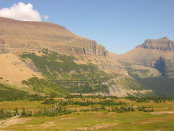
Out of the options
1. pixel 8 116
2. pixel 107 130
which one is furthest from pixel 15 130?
pixel 8 116

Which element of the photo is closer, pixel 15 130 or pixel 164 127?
pixel 164 127

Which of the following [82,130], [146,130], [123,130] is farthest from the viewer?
[82,130]

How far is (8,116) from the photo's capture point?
18700 centimetres

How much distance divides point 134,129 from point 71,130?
26154 mm

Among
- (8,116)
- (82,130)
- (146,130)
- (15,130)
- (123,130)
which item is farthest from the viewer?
(8,116)

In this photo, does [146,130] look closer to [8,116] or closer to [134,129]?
[134,129]

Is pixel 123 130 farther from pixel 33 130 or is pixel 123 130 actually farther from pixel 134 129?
pixel 33 130

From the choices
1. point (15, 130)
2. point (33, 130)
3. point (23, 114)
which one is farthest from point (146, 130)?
point (23, 114)

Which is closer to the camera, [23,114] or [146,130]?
[146,130]

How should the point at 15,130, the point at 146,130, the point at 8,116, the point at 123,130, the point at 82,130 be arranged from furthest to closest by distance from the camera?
the point at 8,116 → the point at 15,130 → the point at 82,130 → the point at 123,130 → the point at 146,130

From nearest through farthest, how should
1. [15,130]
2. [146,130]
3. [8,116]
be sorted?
[146,130] → [15,130] → [8,116]

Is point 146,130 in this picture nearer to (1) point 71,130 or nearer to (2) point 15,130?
(1) point 71,130

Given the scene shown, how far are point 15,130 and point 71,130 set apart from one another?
22842 millimetres

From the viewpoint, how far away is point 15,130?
10581 centimetres
